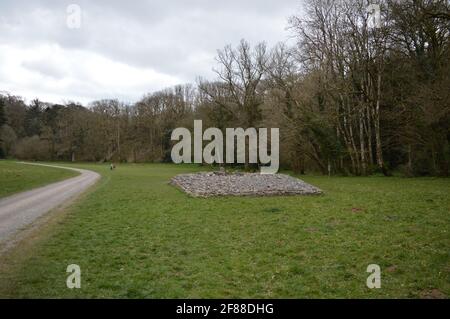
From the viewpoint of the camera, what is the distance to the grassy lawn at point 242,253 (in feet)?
21.4

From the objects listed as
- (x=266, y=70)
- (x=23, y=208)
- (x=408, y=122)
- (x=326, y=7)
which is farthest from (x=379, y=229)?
(x=266, y=70)

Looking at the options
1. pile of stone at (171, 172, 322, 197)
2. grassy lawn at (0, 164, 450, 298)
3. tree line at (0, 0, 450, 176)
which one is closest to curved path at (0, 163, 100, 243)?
grassy lawn at (0, 164, 450, 298)

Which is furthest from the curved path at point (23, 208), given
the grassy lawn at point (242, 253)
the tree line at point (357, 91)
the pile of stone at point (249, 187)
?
the tree line at point (357, 91)

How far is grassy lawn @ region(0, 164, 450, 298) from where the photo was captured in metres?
6.53

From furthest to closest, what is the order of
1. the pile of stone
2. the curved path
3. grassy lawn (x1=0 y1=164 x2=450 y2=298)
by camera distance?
the pile of stone → the curved path → grassy lawn (x1=0 y1=164 x2=450 y2=298)

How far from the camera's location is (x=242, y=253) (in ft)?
29.1

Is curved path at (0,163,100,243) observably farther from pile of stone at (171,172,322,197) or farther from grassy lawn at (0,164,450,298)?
pile of stone at (171,172,322,197)

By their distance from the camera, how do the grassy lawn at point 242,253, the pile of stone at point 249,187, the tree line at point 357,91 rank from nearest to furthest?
the grassy lawn at point 242,253 < the pile of stone at point 249,187 < the tree line at point 357,91

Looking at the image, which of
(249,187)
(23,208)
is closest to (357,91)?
(249,187)

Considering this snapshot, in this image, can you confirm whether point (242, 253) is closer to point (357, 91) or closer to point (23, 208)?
point (23, 208)

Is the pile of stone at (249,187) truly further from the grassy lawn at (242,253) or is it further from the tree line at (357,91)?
the tree line at (357,91)

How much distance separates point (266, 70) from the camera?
4153cm

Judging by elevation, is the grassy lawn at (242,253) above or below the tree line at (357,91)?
below
